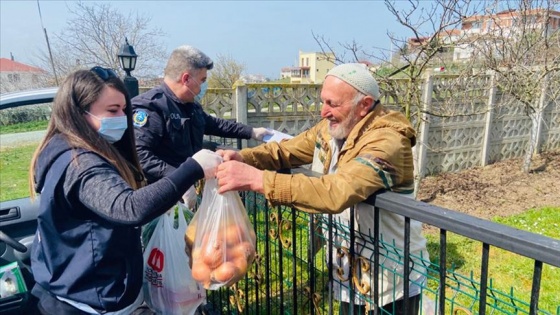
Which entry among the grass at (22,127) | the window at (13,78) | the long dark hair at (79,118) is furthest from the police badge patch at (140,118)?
the window at (13,78)

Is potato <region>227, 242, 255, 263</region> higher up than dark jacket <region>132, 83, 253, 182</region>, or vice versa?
dark jacket <region>132, 83, 253, 182</region>

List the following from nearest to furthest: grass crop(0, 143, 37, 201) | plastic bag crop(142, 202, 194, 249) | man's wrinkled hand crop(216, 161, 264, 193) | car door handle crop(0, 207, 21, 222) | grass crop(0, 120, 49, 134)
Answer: man's wrinkled hand crop(216, 161, 264, 193), plastic bag crop(142, 202, 194, 249), car door handle crop(0, 207, 21, 222), grass crop(0, 143, 37, 201), grass crop(0, 120, 49, 134)

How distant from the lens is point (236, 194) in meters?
1.81

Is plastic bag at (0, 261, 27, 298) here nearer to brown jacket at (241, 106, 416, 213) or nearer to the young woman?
the young woman

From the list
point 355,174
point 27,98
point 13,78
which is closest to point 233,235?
point 355,174

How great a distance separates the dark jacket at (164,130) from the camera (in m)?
2.81

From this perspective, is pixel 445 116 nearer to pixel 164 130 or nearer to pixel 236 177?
pixel 164 130

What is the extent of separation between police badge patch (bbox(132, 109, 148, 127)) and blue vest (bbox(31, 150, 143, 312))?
1316 millimetres

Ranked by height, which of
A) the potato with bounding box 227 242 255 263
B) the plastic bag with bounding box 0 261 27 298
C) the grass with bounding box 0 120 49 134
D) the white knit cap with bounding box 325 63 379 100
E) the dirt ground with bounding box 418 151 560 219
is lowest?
the dirt ground with bounding box 418 151 560 219

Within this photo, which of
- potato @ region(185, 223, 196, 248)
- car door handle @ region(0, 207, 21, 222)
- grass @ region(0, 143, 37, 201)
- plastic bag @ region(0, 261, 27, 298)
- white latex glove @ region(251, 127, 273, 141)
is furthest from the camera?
grass @ region(0, 143, 37, 201)

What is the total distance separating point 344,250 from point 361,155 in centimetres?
43

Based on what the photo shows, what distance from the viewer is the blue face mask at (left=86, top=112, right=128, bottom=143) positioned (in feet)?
5.43

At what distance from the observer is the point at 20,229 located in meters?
2.70

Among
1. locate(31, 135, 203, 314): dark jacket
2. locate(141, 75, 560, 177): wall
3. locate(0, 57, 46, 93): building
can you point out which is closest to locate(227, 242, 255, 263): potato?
locate(31, 135, 203, 314): dark jacket
